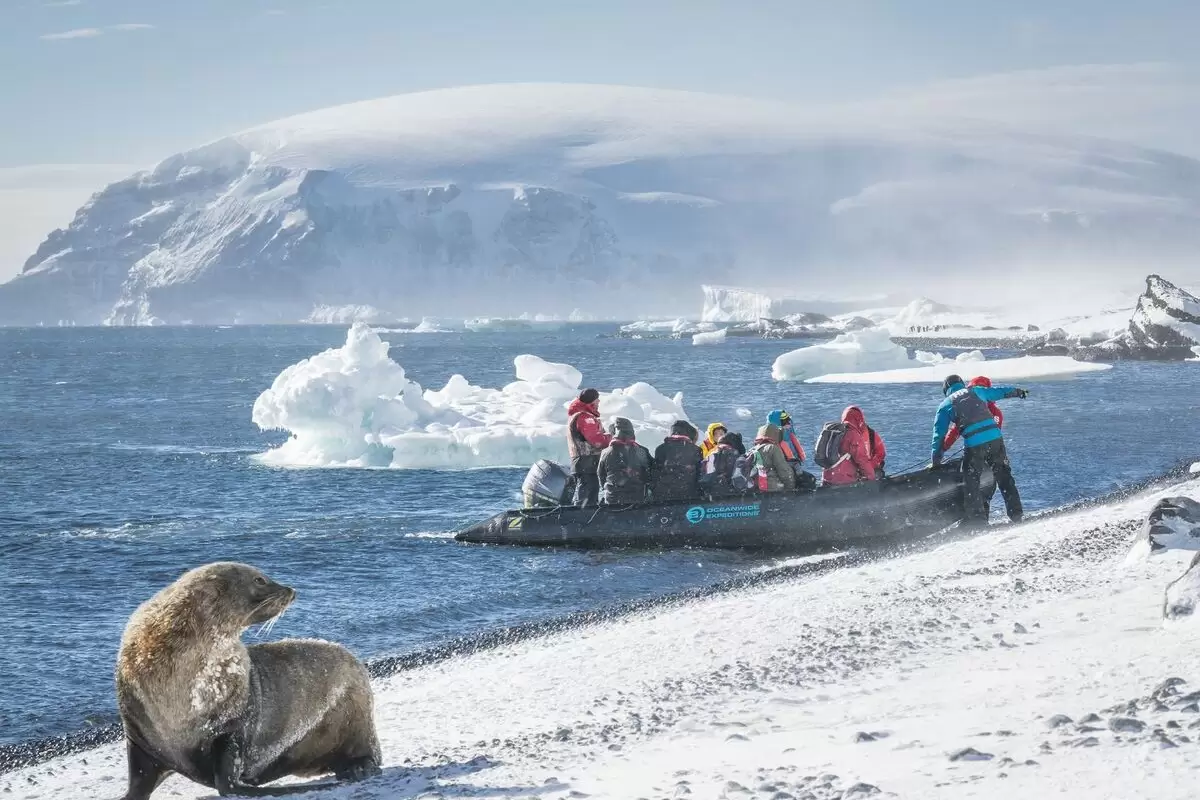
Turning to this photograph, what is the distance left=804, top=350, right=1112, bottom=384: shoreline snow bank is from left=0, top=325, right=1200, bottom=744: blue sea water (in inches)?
76.9

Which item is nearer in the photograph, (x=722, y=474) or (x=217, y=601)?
(x=217, y=601)

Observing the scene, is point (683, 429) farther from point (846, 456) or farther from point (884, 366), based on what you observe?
point (884, 366)

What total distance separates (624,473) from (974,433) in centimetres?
420

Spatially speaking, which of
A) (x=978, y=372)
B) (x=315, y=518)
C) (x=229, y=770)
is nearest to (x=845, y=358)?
(x=978, y=372)

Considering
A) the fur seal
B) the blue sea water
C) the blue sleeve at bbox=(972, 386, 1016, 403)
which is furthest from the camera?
the blue sleeve at bbox=(972, 386, 1016, 403)

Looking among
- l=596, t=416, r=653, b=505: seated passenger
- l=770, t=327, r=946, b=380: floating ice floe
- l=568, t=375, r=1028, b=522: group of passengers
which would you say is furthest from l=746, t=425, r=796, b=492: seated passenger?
l=770, t=327, r=946, b=380: floating ice floe

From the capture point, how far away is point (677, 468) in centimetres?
1617

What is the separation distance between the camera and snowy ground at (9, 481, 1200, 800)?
5.54 metres

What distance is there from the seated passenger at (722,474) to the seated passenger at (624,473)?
2.36 feet

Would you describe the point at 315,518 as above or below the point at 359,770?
above

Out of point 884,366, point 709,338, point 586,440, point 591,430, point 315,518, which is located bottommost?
point 315,518

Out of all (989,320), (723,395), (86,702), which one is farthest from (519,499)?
(989,320)

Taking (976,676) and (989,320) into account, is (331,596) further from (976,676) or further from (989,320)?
(989,320)

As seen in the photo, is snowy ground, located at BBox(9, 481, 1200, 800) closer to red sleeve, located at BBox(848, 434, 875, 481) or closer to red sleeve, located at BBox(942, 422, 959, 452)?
red sleeve, located at BBox(942, 422, 959, 452)
